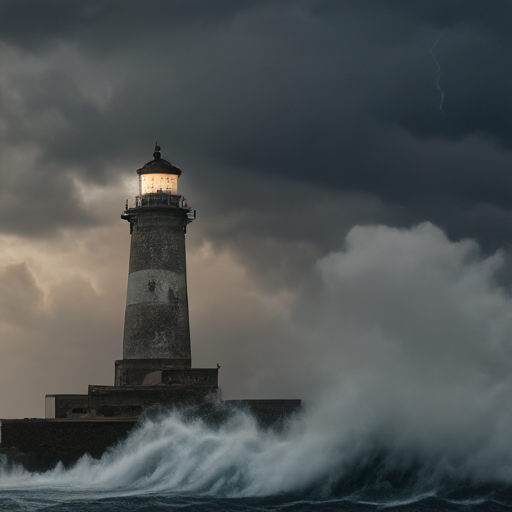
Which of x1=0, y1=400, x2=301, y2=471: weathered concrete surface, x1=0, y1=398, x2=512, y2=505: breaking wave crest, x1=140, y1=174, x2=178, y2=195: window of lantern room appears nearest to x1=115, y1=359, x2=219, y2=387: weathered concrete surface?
x1=0, y1=398, x2=512, y2=505: breaking wave crest

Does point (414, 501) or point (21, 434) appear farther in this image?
point (21, 434)

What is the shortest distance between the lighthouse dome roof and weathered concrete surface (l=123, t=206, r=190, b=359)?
173 centimetres

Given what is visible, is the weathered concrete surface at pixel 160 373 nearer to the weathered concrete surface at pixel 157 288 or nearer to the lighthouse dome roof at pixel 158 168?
the weathered concrete surface at pixel 157 288

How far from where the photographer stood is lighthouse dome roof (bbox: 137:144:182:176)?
40.6 meters

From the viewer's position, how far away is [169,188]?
40.6 meters

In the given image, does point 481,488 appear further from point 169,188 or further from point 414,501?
point 169,188

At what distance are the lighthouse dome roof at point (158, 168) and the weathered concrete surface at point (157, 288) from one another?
1.73 m

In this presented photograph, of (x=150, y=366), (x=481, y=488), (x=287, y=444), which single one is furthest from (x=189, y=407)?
(x=481, y=488)

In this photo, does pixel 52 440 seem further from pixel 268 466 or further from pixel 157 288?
pixel 157 288

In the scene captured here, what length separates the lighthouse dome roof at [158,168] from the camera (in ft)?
133

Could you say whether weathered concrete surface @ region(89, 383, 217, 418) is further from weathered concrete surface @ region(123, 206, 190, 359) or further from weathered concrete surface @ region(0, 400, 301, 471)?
weathered concrete surface @ region(123, 206, 190, 359)

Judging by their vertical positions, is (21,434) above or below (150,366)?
below

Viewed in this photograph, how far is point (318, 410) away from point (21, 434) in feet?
29.8

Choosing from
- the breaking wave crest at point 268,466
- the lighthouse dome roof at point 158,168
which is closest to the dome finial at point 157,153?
the lighthouse dome roof at point 158,168
